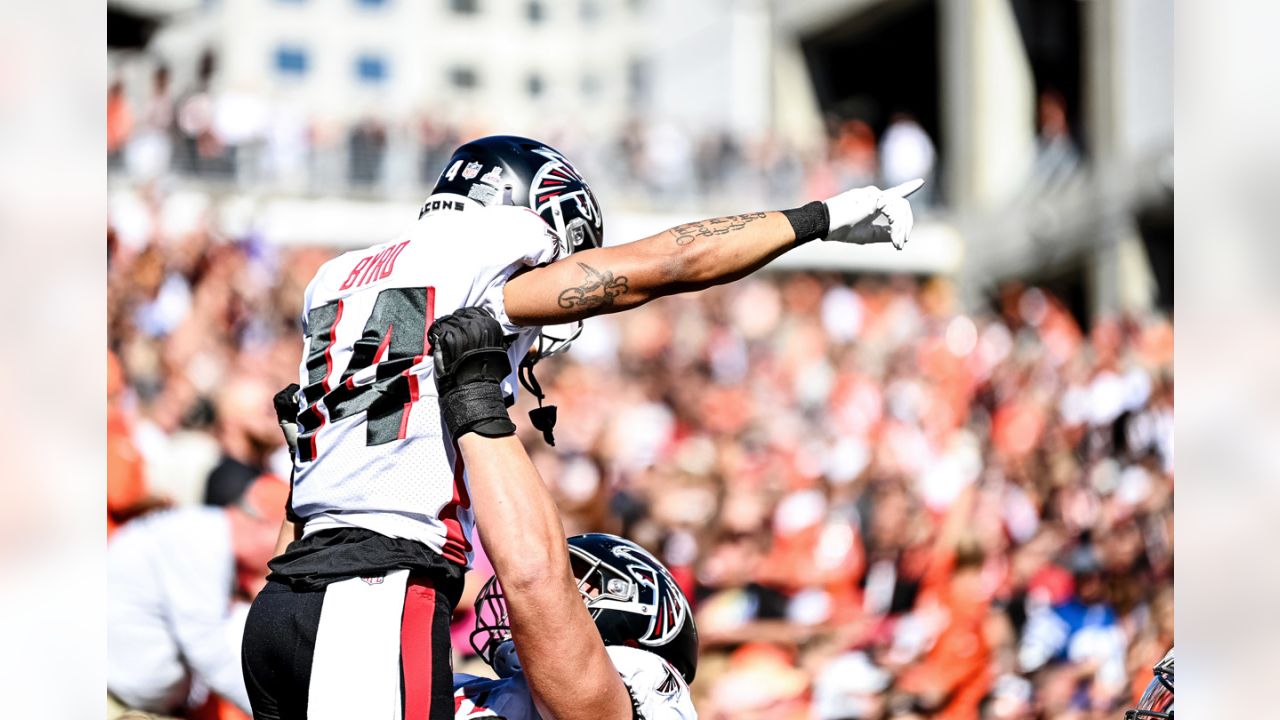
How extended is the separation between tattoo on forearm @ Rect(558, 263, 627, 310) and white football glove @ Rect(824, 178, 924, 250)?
43 cm

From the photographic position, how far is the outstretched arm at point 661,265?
2.71m

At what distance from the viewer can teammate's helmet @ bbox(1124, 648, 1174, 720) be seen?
2943 mm

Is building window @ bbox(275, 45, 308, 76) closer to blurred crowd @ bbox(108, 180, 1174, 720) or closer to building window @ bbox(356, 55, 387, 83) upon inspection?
building window @ bbox(356, 55, 387, 83)

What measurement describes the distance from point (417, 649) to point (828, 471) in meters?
7.39

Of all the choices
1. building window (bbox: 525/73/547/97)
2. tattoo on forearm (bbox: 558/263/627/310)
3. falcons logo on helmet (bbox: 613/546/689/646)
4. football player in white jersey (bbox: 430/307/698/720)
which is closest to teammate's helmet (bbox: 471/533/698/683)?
falcons logo on helmet (bbox: 613/546/689/646)

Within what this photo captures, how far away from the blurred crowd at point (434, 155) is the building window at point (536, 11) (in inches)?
2079

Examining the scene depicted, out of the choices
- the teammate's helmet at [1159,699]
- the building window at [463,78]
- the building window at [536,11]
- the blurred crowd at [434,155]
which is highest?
the building window at [536,11]

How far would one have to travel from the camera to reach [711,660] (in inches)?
264

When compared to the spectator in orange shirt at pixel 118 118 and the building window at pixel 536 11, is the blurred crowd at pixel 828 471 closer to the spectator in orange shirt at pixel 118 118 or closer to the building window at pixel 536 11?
the spectator in orange shirt at pixel 118 118

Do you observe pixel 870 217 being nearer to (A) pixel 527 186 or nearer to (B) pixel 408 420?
(A) pixel 527 186

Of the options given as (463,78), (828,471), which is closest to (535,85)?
(463,78)

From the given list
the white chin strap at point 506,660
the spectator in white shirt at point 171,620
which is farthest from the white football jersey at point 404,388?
the spectator in white shirt at point 171,620
